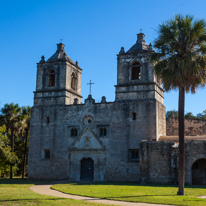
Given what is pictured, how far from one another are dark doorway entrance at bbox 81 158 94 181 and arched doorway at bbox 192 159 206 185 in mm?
9264

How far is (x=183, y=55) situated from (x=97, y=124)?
13.8 metres

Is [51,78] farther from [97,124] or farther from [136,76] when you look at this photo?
[136,76]

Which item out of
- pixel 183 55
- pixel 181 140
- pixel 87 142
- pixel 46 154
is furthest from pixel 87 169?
pixel 183 55

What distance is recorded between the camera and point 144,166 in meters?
24.6

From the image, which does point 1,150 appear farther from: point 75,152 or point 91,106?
point 91,106

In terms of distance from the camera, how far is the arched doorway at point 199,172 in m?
25.2

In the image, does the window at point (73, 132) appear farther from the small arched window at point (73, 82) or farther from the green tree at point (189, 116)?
the green tree at point (189, 116)

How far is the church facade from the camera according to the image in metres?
28.0

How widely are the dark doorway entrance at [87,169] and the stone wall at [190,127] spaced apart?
9.69 m

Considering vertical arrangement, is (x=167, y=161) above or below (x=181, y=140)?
below

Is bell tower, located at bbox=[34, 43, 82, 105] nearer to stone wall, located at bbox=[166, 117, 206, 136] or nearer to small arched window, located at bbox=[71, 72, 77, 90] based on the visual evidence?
small arched window, located at bbox=[71, 72, 77, 90]

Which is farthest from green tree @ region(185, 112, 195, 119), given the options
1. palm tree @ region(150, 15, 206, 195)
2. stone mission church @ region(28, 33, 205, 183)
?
palm tree @ region(150, 15, 206, 195)

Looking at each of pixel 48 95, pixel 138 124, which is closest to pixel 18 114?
pixel 48 95

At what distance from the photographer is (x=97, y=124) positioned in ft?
97.3
